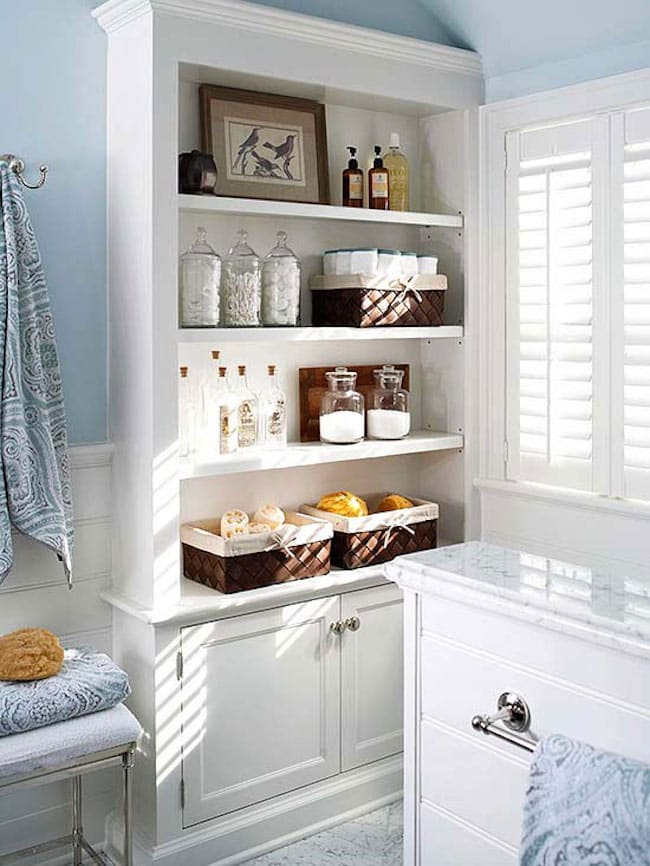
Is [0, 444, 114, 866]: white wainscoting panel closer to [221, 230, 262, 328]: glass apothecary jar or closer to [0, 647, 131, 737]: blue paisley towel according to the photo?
[0, 647, 131, 737]: blue paisley towel

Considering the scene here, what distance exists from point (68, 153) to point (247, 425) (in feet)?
2.81

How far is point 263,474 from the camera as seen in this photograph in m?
3.10

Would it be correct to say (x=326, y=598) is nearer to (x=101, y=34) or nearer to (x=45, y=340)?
(x=45, y=340)

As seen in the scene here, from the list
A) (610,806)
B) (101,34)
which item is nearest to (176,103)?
(101,34)

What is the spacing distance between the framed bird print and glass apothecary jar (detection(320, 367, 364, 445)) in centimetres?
53

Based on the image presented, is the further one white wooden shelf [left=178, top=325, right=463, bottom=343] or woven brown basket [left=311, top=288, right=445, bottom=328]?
woven brown basket [left=311, top=288, right=445, bottom=328]

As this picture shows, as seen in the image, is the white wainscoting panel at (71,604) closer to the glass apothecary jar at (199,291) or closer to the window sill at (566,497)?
the glass apothecary jar at (199,291)

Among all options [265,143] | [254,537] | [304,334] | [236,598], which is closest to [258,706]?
[236,598]

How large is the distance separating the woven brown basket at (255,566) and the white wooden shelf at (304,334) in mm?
569

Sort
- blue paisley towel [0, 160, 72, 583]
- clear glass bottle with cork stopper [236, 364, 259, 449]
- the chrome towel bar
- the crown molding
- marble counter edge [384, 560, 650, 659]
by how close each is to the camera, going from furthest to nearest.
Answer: clear glass bottle with cork stopper [236, 364, 259, 449], the crown molding, blue paisley towel [0, 160, 72, 583], the chrome towel bar, marble counter edge [384, 560, 650, 659]

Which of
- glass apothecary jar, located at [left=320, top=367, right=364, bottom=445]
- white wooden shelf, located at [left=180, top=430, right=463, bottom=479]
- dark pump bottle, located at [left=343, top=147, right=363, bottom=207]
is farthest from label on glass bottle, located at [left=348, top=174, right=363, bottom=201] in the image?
white wooden shelf, located at [left=180, top=430, right=463, bottom=479]

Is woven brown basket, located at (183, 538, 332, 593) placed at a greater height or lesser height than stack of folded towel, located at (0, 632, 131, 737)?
greater

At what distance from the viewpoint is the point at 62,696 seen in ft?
7.54

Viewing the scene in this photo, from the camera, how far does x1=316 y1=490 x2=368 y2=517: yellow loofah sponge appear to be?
3.05 metres
